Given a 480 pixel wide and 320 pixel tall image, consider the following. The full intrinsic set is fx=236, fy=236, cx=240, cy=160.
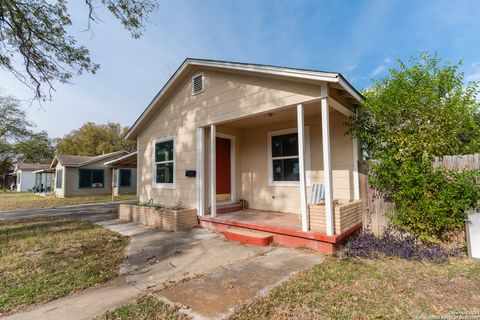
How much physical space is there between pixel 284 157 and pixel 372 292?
13.7 feet

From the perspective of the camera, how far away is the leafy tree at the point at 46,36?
6.38 metres

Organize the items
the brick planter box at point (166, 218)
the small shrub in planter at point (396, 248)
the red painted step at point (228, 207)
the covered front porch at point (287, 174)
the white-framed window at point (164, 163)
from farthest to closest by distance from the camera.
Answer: the white-framed window at point (164, 163) → the red painted step at point (228, 207) → the brick planter box at point (166, 218) → the covered front porch at point (287, 174) → the small shrub in planter at point (396, 248)

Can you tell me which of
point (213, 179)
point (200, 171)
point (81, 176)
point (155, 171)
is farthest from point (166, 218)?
point (81, 176)

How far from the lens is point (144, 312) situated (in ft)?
7.72

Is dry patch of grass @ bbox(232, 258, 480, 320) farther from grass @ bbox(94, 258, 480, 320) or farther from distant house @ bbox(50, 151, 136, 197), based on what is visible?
distant house @ bbox(50, 151, 136, 197)

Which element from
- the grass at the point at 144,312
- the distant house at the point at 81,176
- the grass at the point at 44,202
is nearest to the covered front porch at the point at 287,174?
the grass at the point at 144,312

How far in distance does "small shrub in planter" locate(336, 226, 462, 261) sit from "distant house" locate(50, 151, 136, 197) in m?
17.7

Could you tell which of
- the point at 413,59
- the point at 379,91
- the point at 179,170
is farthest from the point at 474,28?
the point at 179,170

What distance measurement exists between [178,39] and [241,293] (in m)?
9.54

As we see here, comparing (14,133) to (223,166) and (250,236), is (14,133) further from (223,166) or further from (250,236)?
(250,236)

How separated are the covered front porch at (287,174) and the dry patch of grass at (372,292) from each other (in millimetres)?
866

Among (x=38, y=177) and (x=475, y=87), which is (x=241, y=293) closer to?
(x=475, y=87)

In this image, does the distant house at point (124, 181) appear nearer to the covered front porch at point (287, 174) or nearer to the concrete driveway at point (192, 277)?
the covered front porch at point (287, 174)

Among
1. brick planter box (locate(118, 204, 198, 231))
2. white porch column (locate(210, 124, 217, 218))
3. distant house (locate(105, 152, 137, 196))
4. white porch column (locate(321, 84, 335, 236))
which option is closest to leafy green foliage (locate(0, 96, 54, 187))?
distant house (locate(105, 152, 137, 196))
